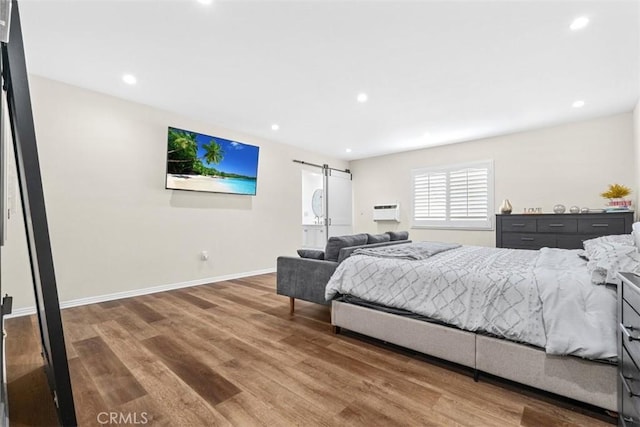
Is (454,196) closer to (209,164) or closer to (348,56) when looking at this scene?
(348,56)

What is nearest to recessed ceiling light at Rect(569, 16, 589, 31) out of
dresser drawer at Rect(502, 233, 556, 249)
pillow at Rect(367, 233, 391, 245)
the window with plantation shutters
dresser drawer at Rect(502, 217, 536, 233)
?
pillow at Rect(367, 233, 391, 245)

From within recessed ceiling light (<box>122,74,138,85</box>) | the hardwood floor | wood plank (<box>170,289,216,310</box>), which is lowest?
wood plank (<box>170,289,216,310</box>)

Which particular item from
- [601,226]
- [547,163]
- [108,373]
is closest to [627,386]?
[108,373]

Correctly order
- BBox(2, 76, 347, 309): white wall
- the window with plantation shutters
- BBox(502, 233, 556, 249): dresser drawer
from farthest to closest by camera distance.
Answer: the window with plantation shutters, BBox(502, 233, 556, 249): dresser drawer, BBox(2, 76, 347, 309): white wall

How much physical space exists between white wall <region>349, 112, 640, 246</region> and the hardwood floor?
158 inches

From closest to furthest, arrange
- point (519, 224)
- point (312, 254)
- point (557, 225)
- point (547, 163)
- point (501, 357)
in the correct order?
1. point (501, 357)
2. point (312, 254)
3. point (557, 225)
4. point (519, 224)
5. point (547, 163)

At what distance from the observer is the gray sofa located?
280 centimetres

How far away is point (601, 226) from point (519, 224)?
89 cm

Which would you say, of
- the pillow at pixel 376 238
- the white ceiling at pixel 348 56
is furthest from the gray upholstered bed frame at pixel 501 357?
the white ceiling at pixel 348 56

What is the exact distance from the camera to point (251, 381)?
1.84 m

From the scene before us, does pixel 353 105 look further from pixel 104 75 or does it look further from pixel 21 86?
pixel 21 86

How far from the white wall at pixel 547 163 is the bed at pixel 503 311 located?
2.69 m

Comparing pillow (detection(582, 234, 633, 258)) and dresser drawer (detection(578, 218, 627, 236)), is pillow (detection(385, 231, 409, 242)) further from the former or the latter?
dresser drawer (detection(578, 218, 627, 236))

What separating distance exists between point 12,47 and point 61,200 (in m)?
2.72
